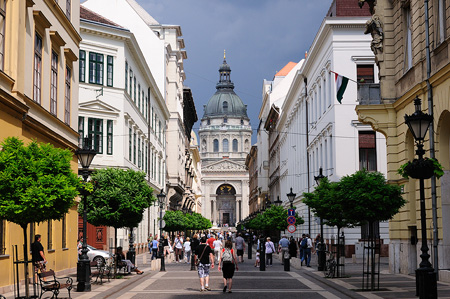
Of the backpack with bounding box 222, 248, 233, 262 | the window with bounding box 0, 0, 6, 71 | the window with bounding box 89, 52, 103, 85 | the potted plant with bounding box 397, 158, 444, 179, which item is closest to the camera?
the potted plant with bounding box 397, 158, 444, 179

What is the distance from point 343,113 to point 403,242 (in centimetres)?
1564

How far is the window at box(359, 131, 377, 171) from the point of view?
39.6 meters

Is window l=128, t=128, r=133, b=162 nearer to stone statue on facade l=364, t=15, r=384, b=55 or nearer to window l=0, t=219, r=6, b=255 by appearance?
stone statue on facade l=364, t=15, r=384, b=55

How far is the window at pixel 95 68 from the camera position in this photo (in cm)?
3959

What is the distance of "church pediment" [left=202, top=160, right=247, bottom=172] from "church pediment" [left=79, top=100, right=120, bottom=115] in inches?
5648

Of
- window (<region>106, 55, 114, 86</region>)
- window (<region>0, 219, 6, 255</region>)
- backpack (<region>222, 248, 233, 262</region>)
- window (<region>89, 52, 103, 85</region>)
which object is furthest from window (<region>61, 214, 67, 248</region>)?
window (<region>106, 55, 114, 86</region>)

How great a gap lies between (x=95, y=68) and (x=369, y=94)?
19.0 meters

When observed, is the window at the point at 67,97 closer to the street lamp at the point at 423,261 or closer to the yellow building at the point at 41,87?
the yellow building at the point at 41,87

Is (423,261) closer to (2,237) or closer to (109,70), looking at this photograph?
(2,237)

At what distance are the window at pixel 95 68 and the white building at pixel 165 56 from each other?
51.1 ft

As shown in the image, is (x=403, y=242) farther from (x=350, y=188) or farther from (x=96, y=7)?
(x=96, y=7)

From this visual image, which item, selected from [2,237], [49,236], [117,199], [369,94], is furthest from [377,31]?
[2,237]

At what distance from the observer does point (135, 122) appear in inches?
1799

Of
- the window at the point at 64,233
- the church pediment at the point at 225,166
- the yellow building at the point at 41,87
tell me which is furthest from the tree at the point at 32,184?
the church pediment at the point at 225,166
